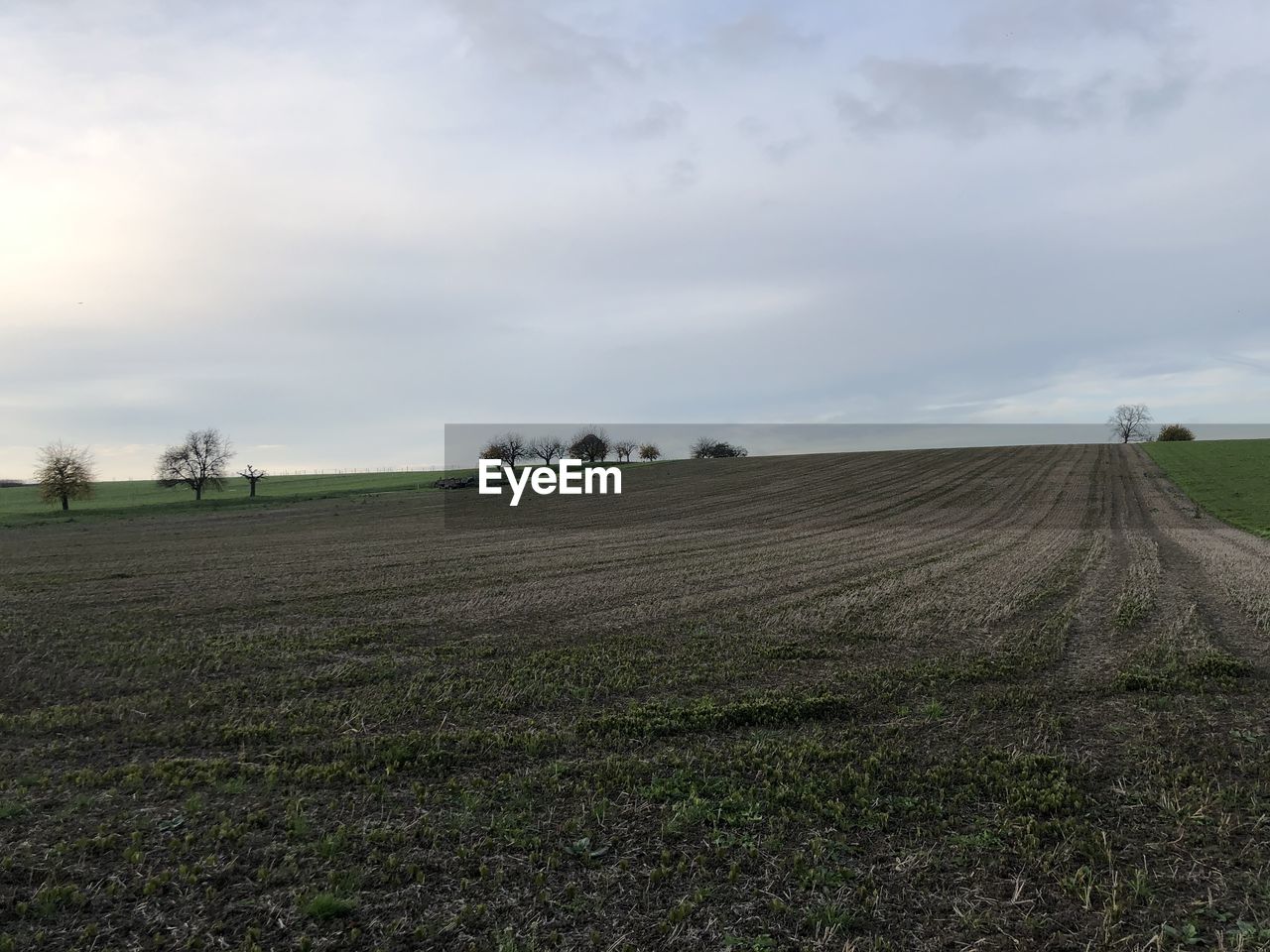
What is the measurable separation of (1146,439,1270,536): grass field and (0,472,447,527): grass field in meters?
65.0

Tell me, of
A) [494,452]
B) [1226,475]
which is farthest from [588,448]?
[1226,475]

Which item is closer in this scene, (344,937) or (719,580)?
(344,937)

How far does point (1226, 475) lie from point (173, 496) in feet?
353

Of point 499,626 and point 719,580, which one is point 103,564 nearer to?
point 499,626

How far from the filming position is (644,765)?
7.07 metres

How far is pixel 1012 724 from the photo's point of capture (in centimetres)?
816

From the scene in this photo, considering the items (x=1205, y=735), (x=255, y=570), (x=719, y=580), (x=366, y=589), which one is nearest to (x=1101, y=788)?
(x=1205, y=735)

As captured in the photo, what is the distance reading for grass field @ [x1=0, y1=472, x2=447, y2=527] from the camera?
57.2 meters

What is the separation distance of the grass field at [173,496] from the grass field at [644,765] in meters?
49.0

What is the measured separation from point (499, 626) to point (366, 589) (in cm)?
610

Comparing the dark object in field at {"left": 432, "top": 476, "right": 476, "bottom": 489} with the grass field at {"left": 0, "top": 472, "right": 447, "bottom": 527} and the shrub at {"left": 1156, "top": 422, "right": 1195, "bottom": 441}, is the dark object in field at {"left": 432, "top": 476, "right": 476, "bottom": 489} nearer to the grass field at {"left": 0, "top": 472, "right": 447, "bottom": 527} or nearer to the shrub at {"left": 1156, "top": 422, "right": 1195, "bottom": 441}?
the grass field at {"left": 0, "top": 472, "right": 447, "bottom": 527}

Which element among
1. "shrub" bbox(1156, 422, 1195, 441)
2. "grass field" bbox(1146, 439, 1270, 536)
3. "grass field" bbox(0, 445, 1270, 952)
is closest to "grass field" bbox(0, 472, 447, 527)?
"grass field" bbox(0, 445, 1270, 952)

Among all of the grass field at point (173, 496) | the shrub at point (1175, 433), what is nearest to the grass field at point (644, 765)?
the grass field at point (173, 496)

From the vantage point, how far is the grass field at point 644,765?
4781mm
